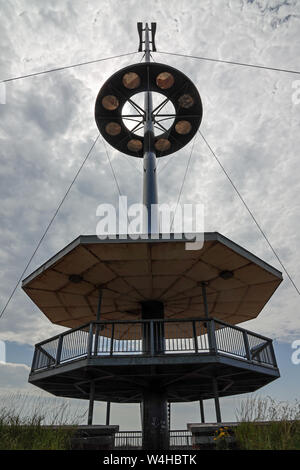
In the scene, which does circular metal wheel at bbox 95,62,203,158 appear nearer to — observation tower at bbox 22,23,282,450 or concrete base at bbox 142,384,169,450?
observation tower at bbox 22,23,282,450

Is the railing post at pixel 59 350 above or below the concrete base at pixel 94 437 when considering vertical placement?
Answer: above

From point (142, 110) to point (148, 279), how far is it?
13.3 metres

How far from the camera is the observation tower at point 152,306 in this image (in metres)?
12.3

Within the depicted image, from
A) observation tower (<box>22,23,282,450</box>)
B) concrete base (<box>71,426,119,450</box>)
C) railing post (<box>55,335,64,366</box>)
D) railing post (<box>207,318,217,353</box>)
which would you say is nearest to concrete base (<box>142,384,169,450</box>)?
observation tower (<box>22,23,282,450</box>)

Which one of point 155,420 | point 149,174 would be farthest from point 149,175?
point 155,420

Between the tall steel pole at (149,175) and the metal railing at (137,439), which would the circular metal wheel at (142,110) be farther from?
the metal railing at (137,439)

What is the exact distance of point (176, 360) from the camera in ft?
39.0

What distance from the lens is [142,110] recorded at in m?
22.2

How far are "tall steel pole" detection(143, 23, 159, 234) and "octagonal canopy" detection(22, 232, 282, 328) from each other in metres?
3.89

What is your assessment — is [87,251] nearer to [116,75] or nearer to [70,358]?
[70,358]

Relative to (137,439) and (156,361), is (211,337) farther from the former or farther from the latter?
(137,439)

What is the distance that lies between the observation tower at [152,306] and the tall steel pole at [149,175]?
0.29 ft

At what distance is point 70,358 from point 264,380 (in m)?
9.58

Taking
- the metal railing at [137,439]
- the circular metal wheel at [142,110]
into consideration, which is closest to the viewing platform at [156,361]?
the metal railing at [137,439]
